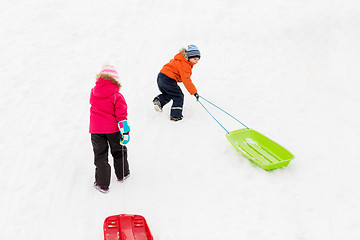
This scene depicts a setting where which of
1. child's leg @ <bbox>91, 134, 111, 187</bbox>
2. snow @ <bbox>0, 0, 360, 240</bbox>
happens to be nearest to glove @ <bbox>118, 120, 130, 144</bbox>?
child's leg @ <bbox>91, 134, 111, 187</bbox>

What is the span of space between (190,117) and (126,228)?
252 centimetres

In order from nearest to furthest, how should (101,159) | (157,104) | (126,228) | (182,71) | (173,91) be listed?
(126,228), (101,159), (182,71), (173,91), (157,104)

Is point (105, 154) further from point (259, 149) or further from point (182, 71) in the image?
point (259, 149)

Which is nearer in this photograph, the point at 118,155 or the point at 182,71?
the point at 118,155

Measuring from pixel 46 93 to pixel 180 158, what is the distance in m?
2.82

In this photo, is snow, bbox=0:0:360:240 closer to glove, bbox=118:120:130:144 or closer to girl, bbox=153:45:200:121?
girl, bbox=153:45:200:121

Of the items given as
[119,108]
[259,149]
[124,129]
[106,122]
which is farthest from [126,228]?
[259,149]

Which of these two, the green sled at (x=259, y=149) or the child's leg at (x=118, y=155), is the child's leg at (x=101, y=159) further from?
the green sled at (x=259, y=149)

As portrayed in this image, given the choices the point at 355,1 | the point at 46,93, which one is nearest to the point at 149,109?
the point at 46,93

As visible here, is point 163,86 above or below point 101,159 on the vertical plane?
above

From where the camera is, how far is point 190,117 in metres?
Result: 5.71

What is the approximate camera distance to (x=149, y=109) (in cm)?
582

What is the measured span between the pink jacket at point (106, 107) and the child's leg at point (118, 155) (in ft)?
0.38

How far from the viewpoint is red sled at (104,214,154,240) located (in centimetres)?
356
